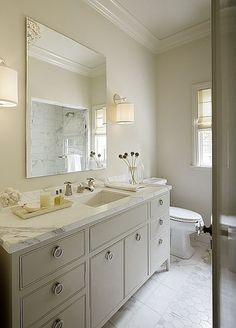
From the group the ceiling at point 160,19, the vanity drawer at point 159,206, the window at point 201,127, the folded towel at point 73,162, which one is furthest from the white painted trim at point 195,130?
the folded towel at point 73,162

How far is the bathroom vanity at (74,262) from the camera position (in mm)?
916

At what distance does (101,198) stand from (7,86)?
1151mm

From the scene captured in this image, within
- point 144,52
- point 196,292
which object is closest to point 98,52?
point 144,52

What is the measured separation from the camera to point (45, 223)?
1.08 metres

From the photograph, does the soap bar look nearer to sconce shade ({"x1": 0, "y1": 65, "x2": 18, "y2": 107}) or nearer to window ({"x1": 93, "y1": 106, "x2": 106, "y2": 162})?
sconce shade ({"x1": 0, "y1": 65, "x2": 18, "y2": 107})

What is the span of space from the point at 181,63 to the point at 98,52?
51.9 inches

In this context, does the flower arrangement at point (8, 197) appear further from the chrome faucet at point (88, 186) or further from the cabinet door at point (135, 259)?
the cabinet door at point (135, 259)

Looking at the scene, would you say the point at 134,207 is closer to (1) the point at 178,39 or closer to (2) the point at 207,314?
(2) the point at 207,314

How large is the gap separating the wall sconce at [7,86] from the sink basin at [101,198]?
0.90m

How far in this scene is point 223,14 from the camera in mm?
561

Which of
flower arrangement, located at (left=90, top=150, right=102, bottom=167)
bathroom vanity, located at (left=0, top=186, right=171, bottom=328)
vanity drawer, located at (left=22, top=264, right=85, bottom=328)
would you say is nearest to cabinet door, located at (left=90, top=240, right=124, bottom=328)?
bathroom vanity, located at (left=0, top=186, right=171, bottom=328)

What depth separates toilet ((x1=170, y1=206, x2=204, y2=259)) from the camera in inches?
88.7

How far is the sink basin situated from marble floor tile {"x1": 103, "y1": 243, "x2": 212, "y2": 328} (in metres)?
0.85

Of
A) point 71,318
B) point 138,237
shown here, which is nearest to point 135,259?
point 138,237
